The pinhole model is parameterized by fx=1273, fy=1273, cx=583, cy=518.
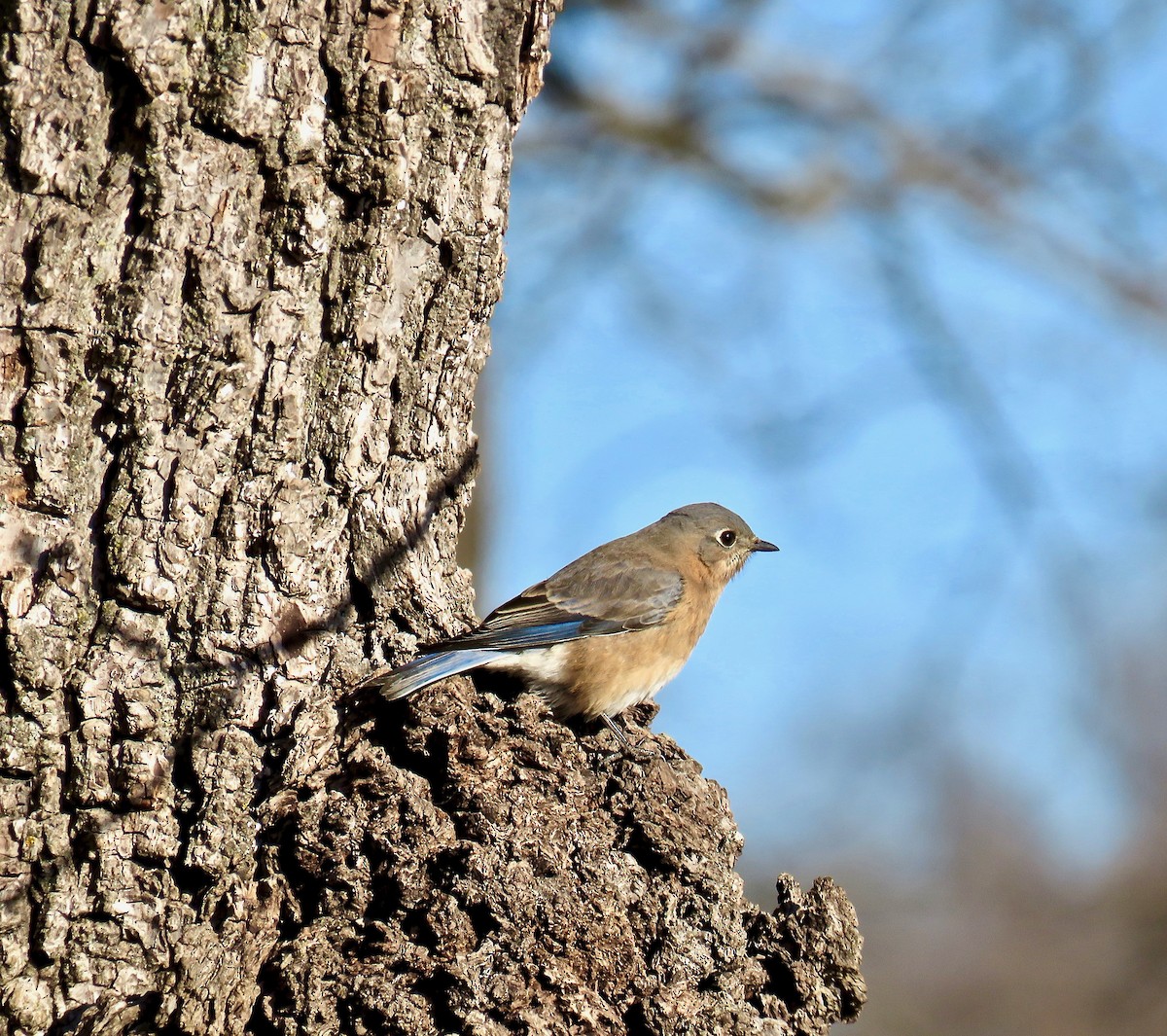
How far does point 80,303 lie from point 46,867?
128cm

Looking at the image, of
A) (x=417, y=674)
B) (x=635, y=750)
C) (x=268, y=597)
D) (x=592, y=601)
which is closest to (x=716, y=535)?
(x=592, y=601)

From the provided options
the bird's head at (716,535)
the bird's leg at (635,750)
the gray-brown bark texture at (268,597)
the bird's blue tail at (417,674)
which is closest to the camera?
the gray-brown bark texture at (268,597)

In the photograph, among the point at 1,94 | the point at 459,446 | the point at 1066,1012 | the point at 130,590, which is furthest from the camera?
the point at 1066,1012

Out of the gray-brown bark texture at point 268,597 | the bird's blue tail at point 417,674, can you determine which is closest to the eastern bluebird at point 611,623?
the bird's blue tail at point 417,674

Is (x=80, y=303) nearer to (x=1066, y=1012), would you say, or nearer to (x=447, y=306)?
(x=447, y=306)

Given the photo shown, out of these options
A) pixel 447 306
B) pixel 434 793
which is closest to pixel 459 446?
pixel 447 306

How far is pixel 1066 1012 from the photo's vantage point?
1003cm

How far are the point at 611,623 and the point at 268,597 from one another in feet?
6.52

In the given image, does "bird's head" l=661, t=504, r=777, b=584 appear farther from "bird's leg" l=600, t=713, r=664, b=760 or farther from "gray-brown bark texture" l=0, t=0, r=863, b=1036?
"gray-brown bark texture" l=0, t=0, r=863, b=1036

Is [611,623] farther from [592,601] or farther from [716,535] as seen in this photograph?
[716,535]

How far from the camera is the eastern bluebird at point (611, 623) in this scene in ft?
12.0

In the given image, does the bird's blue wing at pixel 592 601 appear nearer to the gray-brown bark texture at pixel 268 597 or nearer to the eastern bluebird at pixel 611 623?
the eastern bluebird at pixel 611 623

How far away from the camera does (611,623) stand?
488 cm

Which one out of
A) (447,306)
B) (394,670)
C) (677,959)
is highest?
(447,306)
